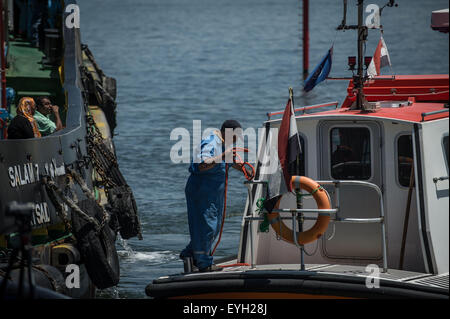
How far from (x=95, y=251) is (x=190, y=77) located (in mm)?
35664

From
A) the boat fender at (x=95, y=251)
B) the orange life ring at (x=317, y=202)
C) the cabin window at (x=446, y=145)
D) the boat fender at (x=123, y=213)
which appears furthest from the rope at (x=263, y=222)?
the boat fender at (x=123, y=213)

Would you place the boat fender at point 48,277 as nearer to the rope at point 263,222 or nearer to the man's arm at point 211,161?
the man's arm at point 211,161

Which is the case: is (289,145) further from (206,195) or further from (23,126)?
(23,126)

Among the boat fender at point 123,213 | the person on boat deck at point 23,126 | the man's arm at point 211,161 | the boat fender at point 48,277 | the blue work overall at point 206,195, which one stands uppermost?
the person on boat deck at point 23,126

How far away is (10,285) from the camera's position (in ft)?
23.6

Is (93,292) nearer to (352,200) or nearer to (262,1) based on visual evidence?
(352,200)

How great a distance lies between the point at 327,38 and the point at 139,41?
14.1 m

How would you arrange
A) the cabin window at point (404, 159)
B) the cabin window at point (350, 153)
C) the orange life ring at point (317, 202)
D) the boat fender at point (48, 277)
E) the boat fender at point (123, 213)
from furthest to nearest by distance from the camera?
the boat fender at point (123, 213) → the boat fender at point (48, 277) → the cabin window at point (350, 153) → the cabin window at point (404, 159) → the orange life ring at point (317, 202)

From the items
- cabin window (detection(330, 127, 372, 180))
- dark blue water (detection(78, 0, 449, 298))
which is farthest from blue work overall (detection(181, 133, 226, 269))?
dark blue water (detection(78, 0, 449, 298))

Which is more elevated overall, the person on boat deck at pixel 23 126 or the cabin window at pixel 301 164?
the person on boat deck at pixel 23 126

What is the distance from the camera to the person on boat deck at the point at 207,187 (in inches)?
344

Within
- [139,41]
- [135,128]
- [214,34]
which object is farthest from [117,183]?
[214,34]

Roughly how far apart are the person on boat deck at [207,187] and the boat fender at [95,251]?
1776 millimetres

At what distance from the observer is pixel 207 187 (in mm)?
8812
